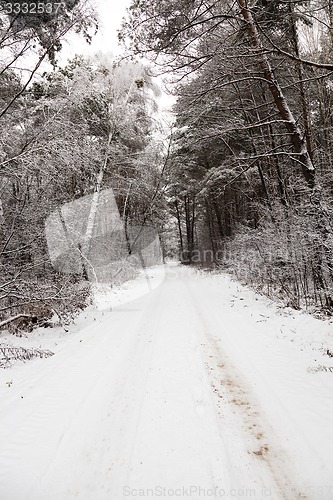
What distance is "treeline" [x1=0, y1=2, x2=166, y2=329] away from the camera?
5094 millimetres

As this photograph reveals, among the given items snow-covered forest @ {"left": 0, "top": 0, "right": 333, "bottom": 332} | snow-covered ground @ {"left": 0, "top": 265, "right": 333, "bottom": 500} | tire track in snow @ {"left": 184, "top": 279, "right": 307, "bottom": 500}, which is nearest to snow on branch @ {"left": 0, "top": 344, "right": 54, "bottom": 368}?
snow-covered ground @ {"left": 0, "top": 265, "right": 333, "bottom": 500}

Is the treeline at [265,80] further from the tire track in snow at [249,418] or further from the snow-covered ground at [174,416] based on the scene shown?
the tire track in snow at [249,418]

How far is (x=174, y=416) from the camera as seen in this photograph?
10.9ft

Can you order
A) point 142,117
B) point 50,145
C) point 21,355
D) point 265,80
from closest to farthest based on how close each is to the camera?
point 50,145, point 21,355, point 265,80, point 142,117

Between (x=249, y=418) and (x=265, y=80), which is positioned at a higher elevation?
(x=265, y=80)

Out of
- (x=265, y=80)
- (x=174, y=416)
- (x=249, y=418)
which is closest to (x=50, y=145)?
(x=265, y=80)

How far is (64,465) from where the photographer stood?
2639 millimetres

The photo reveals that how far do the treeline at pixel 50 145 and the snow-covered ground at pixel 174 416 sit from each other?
1.57 m

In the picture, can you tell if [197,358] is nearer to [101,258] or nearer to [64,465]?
[64,465]

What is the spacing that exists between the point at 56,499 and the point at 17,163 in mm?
5061

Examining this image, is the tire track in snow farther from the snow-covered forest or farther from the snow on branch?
the snow on branch

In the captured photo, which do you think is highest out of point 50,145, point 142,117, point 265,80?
point 142,117

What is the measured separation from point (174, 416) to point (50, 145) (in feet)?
16.2

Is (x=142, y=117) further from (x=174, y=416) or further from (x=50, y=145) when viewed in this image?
(x=174, y=416)
